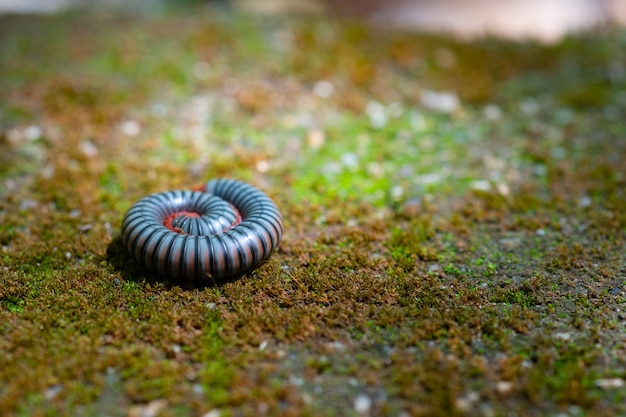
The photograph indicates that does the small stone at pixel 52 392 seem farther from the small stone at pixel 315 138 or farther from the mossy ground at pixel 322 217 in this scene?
the small stone at pixel 315 138

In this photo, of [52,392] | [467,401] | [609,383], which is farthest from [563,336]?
[52,392]

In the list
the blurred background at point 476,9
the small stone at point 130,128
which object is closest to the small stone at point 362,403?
the small stone at point 130,128

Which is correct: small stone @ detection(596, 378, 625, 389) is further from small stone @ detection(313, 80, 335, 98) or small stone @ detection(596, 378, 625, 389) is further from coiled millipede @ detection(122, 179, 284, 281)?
small stone @ detection(313, 80, 335, 98)

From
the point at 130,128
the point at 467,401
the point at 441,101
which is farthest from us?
the point at 441,101

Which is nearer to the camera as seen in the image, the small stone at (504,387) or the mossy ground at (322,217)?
the small stone at (504,387)

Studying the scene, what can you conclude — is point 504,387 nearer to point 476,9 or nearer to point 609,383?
point 609,383
